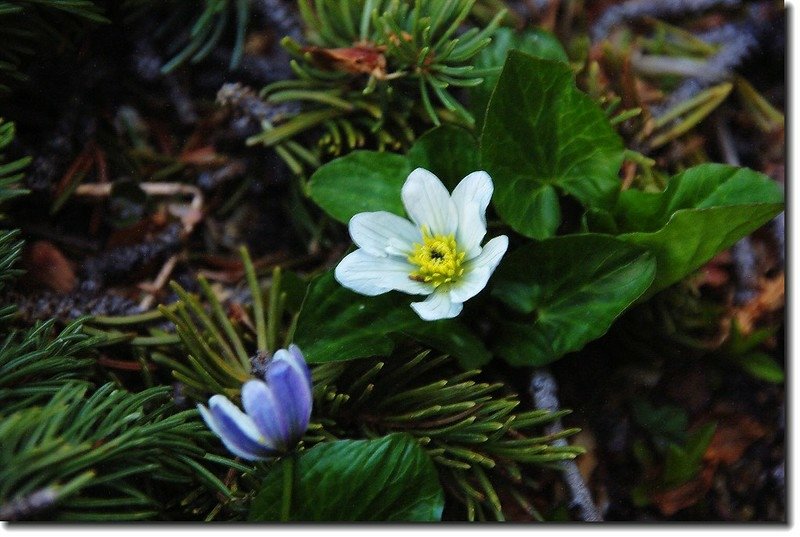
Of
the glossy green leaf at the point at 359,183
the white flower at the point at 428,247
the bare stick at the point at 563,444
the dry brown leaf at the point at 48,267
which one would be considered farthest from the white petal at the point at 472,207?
the dry brown leaf at the point at 48,267

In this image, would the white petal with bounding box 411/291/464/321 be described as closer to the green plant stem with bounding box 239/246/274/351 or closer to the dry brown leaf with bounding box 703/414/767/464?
the green plant stem with bounding box 239/246/274/351

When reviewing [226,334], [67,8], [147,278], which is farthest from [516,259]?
[67,8]

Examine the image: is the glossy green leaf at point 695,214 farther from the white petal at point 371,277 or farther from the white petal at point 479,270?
the white petal at point 371,277

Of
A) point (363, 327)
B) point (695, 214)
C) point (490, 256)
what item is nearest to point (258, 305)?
point (363, 327)

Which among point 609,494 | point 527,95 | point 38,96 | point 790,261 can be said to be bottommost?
point 609,494

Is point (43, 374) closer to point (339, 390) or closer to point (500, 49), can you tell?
point (339, 390)
